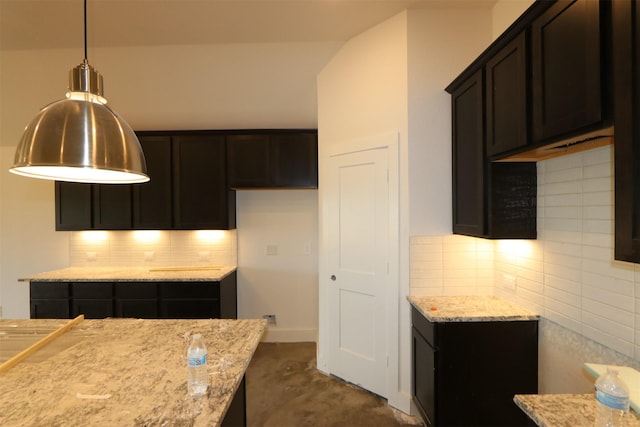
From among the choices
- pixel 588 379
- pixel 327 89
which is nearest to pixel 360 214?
pixel 327 89

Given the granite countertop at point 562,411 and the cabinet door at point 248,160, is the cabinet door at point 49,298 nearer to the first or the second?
the cabinet door at point 248,160

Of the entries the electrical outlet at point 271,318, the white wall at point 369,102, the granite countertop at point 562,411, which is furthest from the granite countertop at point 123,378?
the electrical outlet at point 271,318

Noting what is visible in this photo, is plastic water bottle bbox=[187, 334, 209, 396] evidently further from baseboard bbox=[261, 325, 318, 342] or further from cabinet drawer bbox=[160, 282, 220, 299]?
baseboard bbox=[261, 325, 318, 342]

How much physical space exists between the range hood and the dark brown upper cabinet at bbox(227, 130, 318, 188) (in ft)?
6.92

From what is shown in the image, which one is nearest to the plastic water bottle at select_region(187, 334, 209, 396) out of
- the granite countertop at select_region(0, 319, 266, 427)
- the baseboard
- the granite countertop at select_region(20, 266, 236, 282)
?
the granite countertop at select_region(0, 319, 266, 427)

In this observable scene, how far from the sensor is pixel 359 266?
267cm

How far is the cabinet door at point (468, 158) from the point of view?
200cm

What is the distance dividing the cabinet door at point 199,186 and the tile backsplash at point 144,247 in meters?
0.29

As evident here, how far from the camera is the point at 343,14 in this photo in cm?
240

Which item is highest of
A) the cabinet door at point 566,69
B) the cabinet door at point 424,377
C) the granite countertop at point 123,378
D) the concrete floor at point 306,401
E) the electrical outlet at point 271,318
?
the cabinet door at point 566,69

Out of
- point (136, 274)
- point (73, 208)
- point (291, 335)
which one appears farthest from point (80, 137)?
point (291, 335)

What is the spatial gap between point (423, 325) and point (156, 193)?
3102mm

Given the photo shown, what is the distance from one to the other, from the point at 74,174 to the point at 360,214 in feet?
6.30

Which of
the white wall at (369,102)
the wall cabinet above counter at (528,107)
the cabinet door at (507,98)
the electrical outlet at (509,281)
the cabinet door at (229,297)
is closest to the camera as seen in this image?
the wall cabinet above counter at (528,107)
